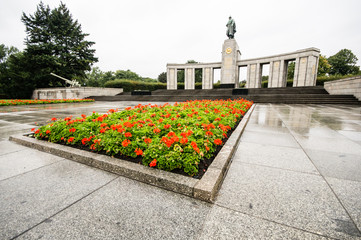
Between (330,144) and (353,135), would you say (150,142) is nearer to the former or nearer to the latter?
(330,144)

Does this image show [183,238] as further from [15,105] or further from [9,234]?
[15,105]

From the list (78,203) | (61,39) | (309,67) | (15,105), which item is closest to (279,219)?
(78,203)

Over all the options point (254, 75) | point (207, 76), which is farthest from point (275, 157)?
point (207, 76)

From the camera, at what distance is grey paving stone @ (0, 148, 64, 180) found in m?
2.68

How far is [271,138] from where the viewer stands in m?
4.41

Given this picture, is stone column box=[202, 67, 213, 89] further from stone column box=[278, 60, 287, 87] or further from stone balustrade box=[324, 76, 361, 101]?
stone balustrade box=[324, 76, 361, 101]

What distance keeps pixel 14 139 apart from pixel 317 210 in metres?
6.21

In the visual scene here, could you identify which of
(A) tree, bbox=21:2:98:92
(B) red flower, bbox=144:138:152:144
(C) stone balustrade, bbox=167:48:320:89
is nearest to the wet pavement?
(B) red flower, bbox=144:138:152:144

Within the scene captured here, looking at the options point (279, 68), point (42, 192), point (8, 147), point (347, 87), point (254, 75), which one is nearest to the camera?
point (42, 192)

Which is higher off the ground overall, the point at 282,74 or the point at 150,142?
the point at 282,74

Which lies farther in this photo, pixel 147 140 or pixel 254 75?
pixel 254 75

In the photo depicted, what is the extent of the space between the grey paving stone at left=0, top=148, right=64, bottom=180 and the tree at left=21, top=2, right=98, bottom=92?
3071 centimetres

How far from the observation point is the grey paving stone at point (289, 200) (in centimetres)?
156

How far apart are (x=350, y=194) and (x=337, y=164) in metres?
1.02
